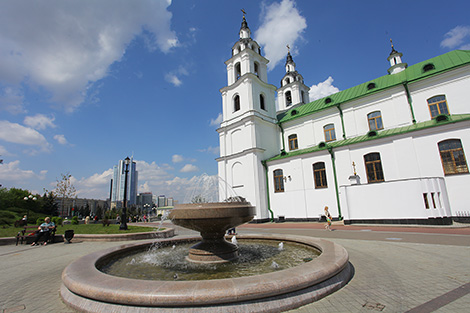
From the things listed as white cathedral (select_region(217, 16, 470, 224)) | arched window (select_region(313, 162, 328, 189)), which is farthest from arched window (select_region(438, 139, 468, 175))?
arched window (select_region(313, 162, 328, 189))

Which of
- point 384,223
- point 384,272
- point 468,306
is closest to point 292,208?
point 384,223

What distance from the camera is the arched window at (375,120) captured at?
22.5m

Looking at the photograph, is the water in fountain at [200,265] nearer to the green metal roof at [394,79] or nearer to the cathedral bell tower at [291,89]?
the green metal roof at [394,79]

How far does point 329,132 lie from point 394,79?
8.10 metres

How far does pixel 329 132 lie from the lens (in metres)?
25.5

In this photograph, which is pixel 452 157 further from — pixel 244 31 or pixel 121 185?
pixel 121 185

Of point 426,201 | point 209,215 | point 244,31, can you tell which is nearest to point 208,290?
point 209,215

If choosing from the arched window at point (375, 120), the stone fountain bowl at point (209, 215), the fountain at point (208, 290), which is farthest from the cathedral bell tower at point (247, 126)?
the fountain at point (208, 290)

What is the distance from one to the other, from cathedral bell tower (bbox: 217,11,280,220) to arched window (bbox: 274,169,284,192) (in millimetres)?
1413

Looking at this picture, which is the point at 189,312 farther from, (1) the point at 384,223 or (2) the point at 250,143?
(2) the point at 250,143

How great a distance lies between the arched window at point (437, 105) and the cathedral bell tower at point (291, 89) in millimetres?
22139

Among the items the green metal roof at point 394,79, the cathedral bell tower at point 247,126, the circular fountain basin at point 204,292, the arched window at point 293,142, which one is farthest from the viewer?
the arched window at point 293,142

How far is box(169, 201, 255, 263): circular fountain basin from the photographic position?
538 cm

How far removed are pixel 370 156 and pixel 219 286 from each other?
2120cm
